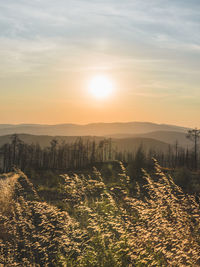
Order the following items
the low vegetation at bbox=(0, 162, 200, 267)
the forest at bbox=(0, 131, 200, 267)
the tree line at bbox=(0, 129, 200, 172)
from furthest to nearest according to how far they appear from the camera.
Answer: the tree line at bbox=(0, 129, 200, 172) → the forest at bbox=(0, 131, 200, 267) → the low vegetation at bbox=(0, 162, 200, 267)

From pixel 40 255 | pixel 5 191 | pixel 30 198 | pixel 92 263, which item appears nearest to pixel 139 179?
pixel 30 198

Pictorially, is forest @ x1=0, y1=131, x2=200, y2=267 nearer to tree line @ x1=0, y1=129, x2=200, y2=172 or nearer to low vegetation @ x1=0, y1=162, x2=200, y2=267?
low vegetation @ x1=0, y1=162, x2=200, y2=267

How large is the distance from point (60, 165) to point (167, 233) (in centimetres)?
6534

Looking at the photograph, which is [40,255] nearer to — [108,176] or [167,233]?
[167,233]

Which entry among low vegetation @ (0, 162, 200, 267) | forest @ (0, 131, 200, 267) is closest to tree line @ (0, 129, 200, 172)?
forest @ (0, 131, 200, 267)

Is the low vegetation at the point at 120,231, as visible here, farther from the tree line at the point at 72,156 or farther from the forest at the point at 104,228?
the tree line at the point at 72,156

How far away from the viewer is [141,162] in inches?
853

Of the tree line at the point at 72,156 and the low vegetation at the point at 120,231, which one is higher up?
the low vegetation at the point at 120,231

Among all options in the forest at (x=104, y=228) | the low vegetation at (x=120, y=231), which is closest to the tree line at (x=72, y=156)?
the forest at (x=104, y=228)

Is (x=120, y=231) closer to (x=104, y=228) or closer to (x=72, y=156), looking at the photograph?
(x=104, y=228)

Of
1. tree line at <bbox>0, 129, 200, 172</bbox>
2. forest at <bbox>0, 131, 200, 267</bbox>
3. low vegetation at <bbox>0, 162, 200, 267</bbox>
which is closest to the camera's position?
low vegetation at <bbox>0, 162, 200, 267</bbox>

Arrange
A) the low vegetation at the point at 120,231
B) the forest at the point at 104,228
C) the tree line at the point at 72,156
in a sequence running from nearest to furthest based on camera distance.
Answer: the low vegetation at the point at 120,231
the forest at the point at 104,228
the tree line at the point at 72,156

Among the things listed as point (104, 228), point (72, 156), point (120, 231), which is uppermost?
point (120, 231)

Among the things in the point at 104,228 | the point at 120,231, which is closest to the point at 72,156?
the point at 104,228
